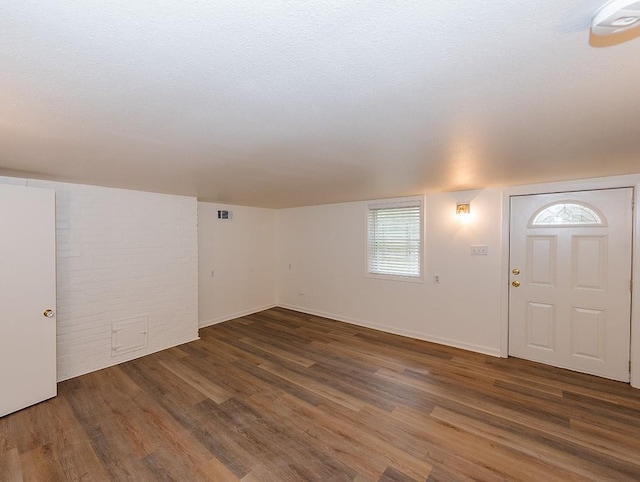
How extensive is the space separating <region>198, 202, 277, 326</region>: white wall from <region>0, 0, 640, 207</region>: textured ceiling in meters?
2.65

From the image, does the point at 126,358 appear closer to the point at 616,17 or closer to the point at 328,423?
the point at 328,423

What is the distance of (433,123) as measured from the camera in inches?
58.9

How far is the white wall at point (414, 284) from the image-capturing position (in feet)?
11.9

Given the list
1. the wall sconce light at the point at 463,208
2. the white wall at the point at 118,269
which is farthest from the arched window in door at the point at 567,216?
the white wall at the point at 118,269

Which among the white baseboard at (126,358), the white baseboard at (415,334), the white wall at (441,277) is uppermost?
the white wall at (441,277)

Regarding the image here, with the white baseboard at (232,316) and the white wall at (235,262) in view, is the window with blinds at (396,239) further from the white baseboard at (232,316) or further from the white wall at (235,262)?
the white baseboard at (232,316)

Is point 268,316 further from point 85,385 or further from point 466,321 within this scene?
point 466,321

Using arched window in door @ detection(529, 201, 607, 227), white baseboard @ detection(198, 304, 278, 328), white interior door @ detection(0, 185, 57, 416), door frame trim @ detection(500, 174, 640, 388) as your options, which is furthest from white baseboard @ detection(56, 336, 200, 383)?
arched window in door @ detection(529, 201, 607, 227)

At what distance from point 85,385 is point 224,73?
3559mm

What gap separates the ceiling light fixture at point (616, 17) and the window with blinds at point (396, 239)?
134 inches

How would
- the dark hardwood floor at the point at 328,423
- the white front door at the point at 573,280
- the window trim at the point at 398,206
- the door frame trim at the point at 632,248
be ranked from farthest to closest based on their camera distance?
the window trim at the point at 398,206 → the white front door at the point at 573,280 → the door frame trim at the point at 632,248 → the dark hardwood floor at the point at 328,423

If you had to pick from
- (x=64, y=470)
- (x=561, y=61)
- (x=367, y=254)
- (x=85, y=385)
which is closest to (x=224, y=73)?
(x=561, y=61)

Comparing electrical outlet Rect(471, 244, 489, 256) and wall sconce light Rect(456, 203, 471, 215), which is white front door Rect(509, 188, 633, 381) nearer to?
electrical outlet Rect(471, 244, 489, 256)

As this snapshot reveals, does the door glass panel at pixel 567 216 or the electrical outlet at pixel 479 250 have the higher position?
the door glass panel at pixel 567 216
